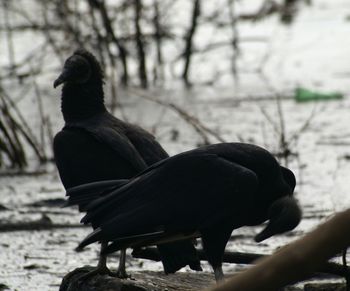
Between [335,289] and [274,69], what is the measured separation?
8022 mm

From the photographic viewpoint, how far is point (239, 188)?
3.48 metres

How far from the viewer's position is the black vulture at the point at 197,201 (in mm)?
3527

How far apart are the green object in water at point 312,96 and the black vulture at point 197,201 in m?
6.67

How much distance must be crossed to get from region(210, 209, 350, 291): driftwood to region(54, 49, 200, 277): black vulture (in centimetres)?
227

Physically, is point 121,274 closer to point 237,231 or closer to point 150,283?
point 150,283

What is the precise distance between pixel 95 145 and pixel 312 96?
598 cm

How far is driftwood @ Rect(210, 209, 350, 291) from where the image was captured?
2.10m

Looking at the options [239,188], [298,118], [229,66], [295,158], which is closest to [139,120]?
[298,118]

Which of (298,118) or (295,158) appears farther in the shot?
(298,118)

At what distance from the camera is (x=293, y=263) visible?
2098 mm

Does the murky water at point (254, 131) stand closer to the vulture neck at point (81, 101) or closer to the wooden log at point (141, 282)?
the wooden log at point (141, 282)

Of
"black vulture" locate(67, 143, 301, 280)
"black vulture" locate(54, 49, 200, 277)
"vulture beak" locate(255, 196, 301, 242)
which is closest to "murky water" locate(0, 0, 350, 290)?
"black vulture" locate(54, 49, 200, 277)

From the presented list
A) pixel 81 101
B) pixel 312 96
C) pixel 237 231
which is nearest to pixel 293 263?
pixel 81 101

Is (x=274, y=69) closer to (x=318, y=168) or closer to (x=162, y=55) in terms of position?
(x=162, y=55)
